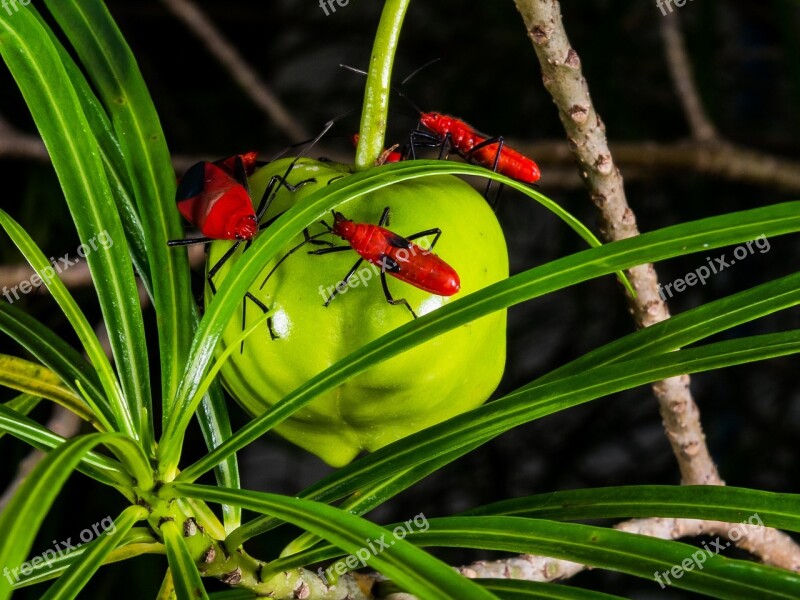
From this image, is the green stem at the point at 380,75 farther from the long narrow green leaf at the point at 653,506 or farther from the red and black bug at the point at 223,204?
the long narrow green leaf at the point at 653,506

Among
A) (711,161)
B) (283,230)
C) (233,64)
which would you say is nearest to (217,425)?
(283,230)

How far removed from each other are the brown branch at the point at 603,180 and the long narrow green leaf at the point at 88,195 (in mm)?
308

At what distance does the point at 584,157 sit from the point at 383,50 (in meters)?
0.18

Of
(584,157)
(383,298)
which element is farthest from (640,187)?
(383,298)

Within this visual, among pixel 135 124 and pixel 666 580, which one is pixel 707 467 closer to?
pixel 666 580

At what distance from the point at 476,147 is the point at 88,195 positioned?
31cm

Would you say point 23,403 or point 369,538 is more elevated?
point 23,403

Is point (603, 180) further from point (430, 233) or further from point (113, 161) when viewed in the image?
point (113, 161)

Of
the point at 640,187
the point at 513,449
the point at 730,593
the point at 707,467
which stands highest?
the point at 640,187

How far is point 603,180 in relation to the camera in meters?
0.69

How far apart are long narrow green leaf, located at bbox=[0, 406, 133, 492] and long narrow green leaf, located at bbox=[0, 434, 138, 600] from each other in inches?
6.0

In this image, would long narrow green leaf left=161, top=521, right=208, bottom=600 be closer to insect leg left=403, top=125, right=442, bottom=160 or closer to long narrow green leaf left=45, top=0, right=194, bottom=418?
long narrow green leaf left=45, top=0, right=194, bottom=418

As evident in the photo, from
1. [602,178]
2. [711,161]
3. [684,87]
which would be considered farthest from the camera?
[684,87]

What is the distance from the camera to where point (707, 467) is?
0.88 meters
